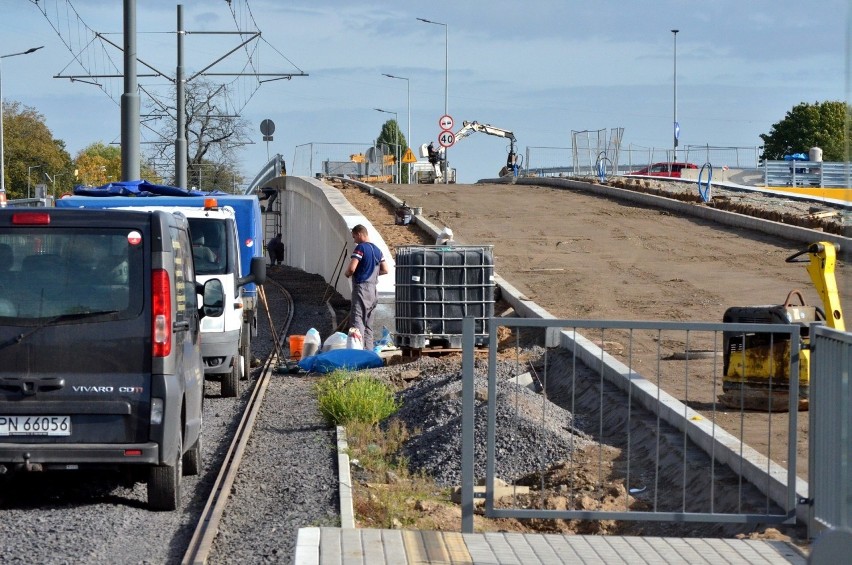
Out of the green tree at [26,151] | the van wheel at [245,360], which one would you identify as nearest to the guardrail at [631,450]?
the van wheel at [245,360]

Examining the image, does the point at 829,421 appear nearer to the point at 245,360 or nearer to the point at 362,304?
the point at 245,360

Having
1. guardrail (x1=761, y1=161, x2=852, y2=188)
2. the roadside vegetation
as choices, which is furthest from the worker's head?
guardrail (x1=761, y1=161, x2=852, y2=188)

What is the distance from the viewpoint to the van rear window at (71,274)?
773 centimetres

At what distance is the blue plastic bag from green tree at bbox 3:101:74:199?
78.9m

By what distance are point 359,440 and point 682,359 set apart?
4501mm

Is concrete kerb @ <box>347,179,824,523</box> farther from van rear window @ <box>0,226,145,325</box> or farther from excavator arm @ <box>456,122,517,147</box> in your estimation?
excavator arm @ <box>456,122,517,147</box>

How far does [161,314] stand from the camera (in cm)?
774

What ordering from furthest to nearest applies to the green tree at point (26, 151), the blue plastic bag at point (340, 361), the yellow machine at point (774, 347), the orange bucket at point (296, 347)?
the green tree at point (26, 151)
the orange bucket at point (296, 347)
the blue plastic bag at point (340, 361)
the yellow machine at point (774, 347)

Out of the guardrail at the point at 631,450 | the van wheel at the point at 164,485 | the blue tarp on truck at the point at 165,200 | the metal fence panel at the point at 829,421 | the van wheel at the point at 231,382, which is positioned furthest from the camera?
the blue tarp on truck at the point at 165,200

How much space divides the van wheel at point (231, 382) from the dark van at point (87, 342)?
5.99m

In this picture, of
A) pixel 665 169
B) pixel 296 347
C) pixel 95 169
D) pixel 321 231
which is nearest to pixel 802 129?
pixel 665 169

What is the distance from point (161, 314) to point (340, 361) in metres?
8.12

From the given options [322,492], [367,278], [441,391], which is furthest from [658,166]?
[322,492]

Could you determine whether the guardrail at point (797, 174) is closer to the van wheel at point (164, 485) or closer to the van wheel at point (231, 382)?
the van wheel at point (231, 382)
